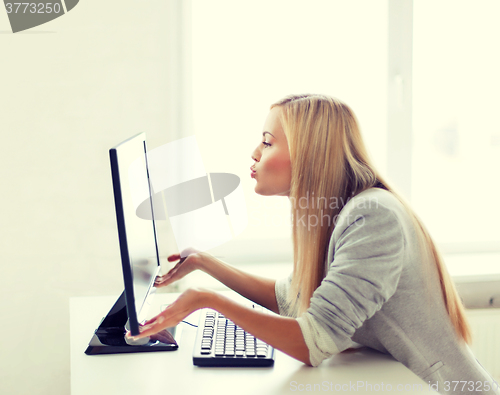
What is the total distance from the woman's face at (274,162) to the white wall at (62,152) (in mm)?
665

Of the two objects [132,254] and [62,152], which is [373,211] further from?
[62,152]

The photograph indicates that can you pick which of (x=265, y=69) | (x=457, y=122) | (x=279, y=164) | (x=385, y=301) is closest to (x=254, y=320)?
(x=385, y=301)

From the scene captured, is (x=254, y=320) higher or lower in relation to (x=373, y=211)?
lower

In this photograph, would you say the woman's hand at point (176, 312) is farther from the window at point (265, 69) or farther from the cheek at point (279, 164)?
the window at point (265, 69)

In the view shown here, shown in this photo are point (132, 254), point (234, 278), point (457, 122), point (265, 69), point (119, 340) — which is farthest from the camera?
point (457, 122)

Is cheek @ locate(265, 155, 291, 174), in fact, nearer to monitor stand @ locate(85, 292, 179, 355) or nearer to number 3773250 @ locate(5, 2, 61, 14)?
monitor stand @ locate(85, 292, 179, 355)

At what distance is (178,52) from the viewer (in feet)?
5.58

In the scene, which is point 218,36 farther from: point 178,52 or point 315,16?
point 315,16

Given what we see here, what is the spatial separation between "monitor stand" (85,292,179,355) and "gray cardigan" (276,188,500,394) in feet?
1.05

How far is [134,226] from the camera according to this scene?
2.86 feet

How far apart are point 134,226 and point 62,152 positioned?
883mm

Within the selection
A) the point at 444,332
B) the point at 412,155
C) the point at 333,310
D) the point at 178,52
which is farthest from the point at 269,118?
the point at 412,155

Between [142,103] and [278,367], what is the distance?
3.59ft

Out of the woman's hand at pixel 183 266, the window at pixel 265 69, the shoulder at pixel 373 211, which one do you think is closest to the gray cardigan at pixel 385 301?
the shoulder at pixel 373 211
